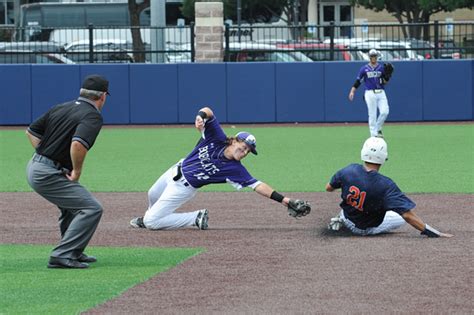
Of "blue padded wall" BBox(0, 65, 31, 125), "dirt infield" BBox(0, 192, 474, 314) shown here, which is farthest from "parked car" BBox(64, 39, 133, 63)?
"dirt infield" BBox(0, 192, 474, 314)

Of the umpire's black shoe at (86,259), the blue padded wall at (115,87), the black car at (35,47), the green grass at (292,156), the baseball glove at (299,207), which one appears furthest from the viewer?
the black car at (35,47)

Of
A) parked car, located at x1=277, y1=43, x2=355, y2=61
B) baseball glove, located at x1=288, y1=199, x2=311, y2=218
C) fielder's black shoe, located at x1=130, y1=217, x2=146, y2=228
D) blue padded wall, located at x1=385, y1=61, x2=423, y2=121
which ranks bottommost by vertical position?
fielder's black shoe, located at x1=130, y1=217, x2=146, y2=228

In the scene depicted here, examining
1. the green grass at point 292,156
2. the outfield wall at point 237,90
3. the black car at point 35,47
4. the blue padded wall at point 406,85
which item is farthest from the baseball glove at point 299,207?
the black car at point 35,47

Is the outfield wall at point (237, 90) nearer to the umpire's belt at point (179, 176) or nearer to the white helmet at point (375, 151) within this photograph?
the umpire's belt at point (179, 176)

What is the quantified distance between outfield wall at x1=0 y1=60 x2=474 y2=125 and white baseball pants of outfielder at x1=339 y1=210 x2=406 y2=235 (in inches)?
676

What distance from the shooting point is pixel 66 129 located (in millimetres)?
9320

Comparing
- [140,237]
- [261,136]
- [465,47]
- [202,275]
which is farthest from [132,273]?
[465,47]

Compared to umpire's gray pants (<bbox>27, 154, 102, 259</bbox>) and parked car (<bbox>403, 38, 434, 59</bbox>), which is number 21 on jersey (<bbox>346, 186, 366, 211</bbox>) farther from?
parked car (<bbox>403, 38, 434, 59</bbox>)

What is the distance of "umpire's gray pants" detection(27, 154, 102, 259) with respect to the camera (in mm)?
9477

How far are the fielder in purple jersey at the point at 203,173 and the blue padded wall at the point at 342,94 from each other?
16.8 meters

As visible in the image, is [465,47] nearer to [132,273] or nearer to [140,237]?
[140,237]

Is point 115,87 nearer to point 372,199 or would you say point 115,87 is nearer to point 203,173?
point 203,173

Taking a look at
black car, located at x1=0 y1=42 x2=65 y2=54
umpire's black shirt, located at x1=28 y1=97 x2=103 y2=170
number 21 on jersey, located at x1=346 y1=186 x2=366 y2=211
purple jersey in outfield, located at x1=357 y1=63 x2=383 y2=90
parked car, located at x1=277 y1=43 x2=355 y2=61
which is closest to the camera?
umpire's black shirt, located at x1=28 y1=97 x2=103 y2=170

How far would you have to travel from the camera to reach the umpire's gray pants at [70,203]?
9477mm
